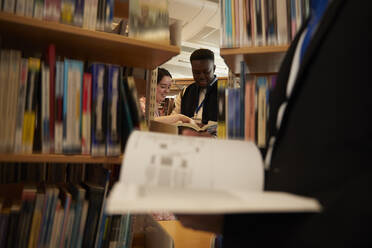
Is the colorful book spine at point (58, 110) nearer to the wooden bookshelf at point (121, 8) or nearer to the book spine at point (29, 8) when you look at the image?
the book spine at point (29, 8)

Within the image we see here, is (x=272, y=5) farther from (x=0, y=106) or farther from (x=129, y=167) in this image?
(x=0, y=106)

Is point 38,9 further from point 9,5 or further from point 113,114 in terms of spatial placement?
point 113,114

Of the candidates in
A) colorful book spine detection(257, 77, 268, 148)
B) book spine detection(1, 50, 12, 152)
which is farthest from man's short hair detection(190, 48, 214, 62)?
book spine detection(1, 50, 12, 152)

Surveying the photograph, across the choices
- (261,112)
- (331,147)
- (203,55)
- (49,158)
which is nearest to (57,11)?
(49,158)

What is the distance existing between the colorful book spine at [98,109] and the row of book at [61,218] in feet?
0.44

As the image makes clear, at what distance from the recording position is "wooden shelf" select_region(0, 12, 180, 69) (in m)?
0.84

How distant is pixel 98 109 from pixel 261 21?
30.3 inches

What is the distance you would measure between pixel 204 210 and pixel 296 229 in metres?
0.17

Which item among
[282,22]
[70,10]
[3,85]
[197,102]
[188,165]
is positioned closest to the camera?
[188,165]

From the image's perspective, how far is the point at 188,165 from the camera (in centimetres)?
49

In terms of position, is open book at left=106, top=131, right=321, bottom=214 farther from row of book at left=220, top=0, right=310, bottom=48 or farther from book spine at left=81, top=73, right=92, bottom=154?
row of book at left=220, top=0, right=310, bottom=48

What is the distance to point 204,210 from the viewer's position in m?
0.31

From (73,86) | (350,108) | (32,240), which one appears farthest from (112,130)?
(350,108)

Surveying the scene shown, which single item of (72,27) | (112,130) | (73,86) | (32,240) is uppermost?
(72,27)
